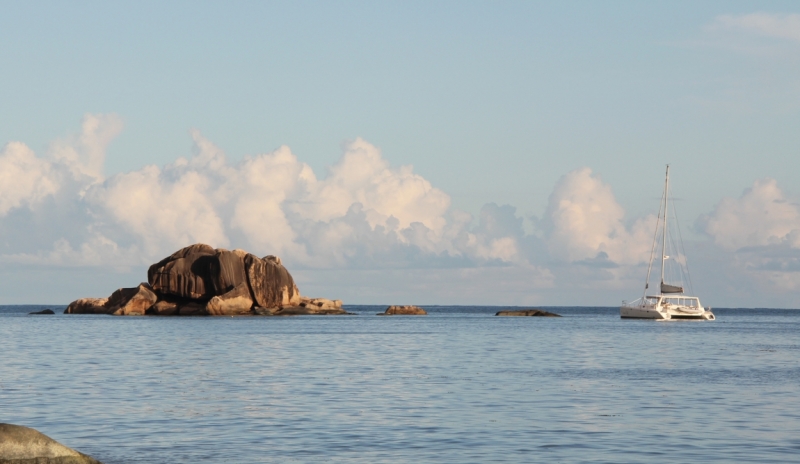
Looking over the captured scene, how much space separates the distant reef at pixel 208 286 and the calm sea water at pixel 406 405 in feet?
285

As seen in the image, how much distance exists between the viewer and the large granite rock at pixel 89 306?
168950 millimetres

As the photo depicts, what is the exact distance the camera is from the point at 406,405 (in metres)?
35.7

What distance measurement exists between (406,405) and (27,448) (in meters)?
17.4

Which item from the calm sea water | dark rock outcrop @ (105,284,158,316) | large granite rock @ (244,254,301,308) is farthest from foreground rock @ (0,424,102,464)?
dark rock outcrop @ (105,284,158,316)

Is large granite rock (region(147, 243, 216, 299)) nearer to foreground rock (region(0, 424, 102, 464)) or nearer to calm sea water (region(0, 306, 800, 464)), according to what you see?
calm sea water (region(0, 306, 800, 464))

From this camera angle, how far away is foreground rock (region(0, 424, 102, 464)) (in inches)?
794

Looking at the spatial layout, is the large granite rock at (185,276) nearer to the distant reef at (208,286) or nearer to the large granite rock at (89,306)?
the distant reef at (208,286)

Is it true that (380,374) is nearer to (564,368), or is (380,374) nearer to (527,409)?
(564,368)

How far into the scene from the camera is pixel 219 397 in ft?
128

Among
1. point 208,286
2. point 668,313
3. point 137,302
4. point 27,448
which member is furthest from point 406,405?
point 137,302

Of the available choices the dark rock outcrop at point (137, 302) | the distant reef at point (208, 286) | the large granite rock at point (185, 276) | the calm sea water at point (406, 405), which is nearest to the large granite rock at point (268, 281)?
the distant reef at point (208, 286)

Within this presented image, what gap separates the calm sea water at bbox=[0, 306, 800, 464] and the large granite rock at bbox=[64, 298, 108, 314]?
105912 mm

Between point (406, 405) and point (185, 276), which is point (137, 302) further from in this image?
point (406, 405)

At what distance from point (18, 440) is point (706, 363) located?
4687 centimetres
